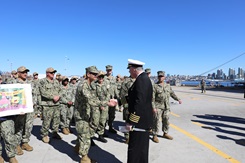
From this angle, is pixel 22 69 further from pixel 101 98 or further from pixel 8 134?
pixel 101 98

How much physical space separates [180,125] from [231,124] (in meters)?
2.00

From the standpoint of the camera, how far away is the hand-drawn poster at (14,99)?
392 centimetres

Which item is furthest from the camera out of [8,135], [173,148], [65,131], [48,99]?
[65,131]

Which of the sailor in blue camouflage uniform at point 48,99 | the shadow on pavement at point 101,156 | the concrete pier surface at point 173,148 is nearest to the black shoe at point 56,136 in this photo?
the concrete pier surface at point 173,148

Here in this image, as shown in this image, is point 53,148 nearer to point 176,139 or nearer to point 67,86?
point 67,86

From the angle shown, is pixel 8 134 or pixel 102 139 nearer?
pixel 8 134

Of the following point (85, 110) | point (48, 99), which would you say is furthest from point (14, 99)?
point (85, 110)

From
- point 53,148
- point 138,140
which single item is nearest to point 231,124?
point 138,140

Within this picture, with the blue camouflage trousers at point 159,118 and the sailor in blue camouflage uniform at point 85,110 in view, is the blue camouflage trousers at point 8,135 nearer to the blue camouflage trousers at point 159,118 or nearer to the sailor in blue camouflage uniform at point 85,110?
the sailor in blue camouflage uniform at point 85,110

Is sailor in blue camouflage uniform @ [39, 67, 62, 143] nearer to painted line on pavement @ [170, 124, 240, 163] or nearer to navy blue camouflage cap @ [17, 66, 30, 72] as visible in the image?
navy blue camouflage cap @ [17, 66, 30, 72]

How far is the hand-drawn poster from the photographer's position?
3925mm

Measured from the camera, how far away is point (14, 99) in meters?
4.11

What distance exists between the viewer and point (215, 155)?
4484mm

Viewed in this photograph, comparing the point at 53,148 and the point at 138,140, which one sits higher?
the point at 138,140
